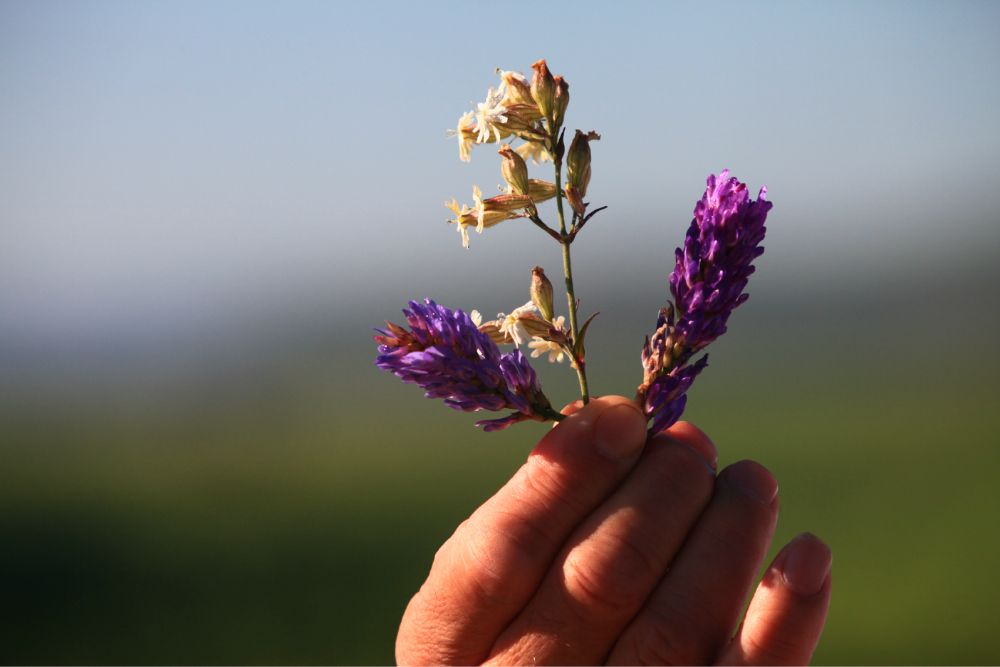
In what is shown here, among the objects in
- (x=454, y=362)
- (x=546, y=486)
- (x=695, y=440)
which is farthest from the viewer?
(x=695, y=440)

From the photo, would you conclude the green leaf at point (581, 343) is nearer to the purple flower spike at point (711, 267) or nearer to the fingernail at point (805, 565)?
the purple flower spike at point (711, 267)

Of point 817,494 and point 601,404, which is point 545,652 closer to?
point 601,404

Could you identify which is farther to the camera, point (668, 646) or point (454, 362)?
point (668, 646)

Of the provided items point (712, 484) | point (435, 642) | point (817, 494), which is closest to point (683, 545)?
point (712, 484)

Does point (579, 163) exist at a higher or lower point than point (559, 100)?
lower

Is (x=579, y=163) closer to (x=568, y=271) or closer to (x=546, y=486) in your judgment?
(x=568, y=271)

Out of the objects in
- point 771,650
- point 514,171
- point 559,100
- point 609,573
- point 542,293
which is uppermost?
point 559,100

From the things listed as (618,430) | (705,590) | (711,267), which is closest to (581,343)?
(618,430)

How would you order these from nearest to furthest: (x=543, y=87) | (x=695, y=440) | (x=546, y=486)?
(x=543, y=87)
(x=546, y=486)
(x=695, y=440)

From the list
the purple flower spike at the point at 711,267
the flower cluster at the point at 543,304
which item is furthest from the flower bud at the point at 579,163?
the purple flower spike at the point at 711,267
